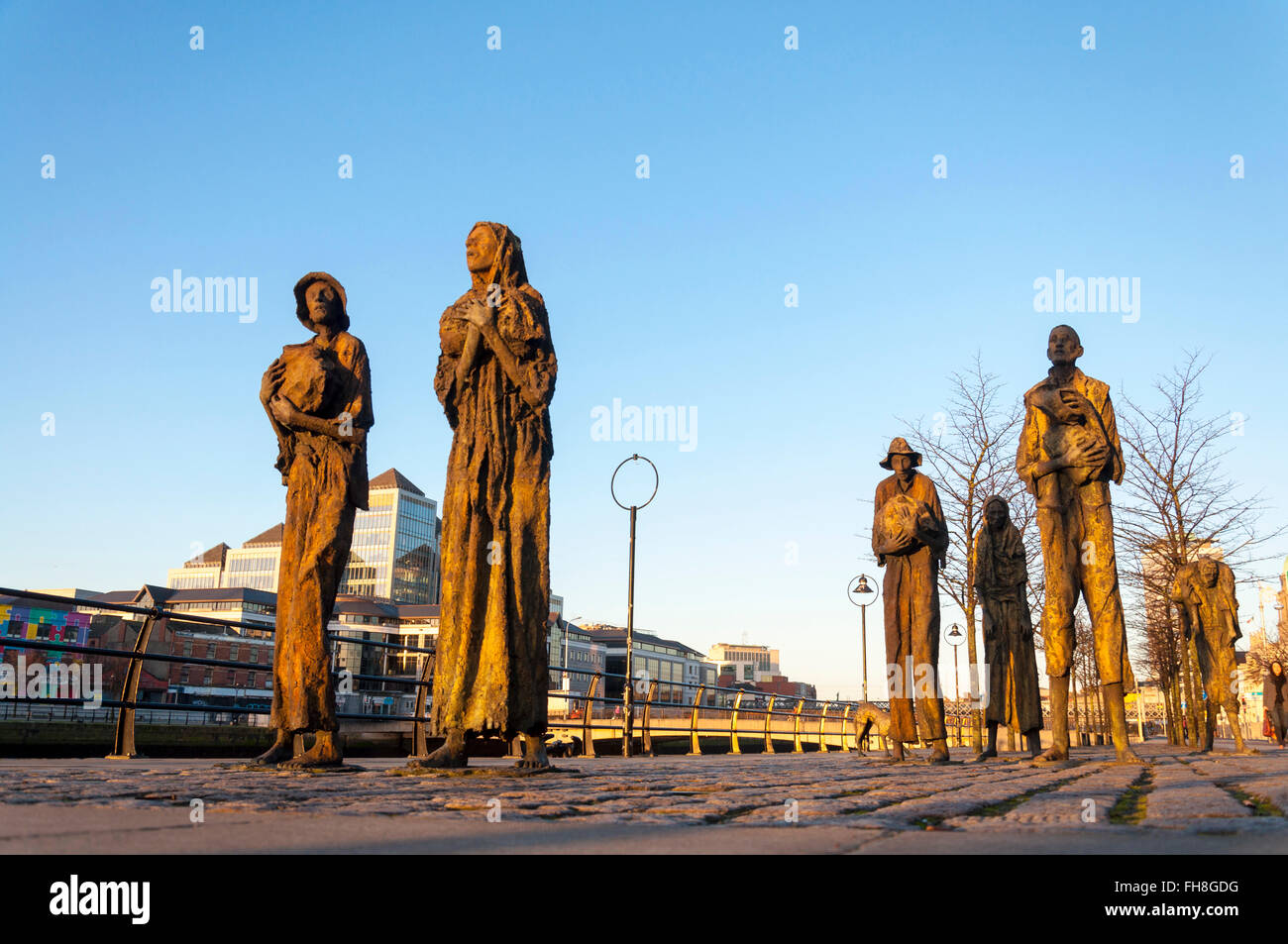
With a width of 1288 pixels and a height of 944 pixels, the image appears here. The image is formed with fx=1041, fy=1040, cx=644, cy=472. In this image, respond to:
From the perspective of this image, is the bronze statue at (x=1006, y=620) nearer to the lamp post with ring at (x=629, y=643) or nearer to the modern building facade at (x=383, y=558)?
the lamp post with ring at (x=629, y=643)

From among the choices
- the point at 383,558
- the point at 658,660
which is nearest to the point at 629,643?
the point at 383,558

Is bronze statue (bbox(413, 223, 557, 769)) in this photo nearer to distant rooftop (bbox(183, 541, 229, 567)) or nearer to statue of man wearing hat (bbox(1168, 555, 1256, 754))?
statue of man wearing hat (bbox(1168, 555, 1256, 754))

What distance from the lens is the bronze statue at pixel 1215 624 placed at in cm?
1424

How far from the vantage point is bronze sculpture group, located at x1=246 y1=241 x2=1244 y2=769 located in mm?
5754

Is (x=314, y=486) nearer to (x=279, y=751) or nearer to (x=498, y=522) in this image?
(x=498, y=522)

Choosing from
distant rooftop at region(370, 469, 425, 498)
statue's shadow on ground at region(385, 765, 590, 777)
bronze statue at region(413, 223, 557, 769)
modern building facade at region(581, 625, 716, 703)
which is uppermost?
distant rooftop at region(370, 469, 425, 498)

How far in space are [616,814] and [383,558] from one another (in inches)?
5943

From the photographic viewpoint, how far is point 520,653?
18.9 ft

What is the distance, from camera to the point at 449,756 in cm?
561

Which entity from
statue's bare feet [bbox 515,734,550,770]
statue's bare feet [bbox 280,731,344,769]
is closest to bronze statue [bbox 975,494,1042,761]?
statue's bare feet [bbox 515,734,550,770]

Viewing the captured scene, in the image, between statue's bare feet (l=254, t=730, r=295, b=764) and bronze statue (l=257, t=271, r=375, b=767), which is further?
bronze statue (l=257, t=271, r=375, b=767)

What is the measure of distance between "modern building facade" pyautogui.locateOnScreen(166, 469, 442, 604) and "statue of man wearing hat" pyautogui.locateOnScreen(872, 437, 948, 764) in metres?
142
